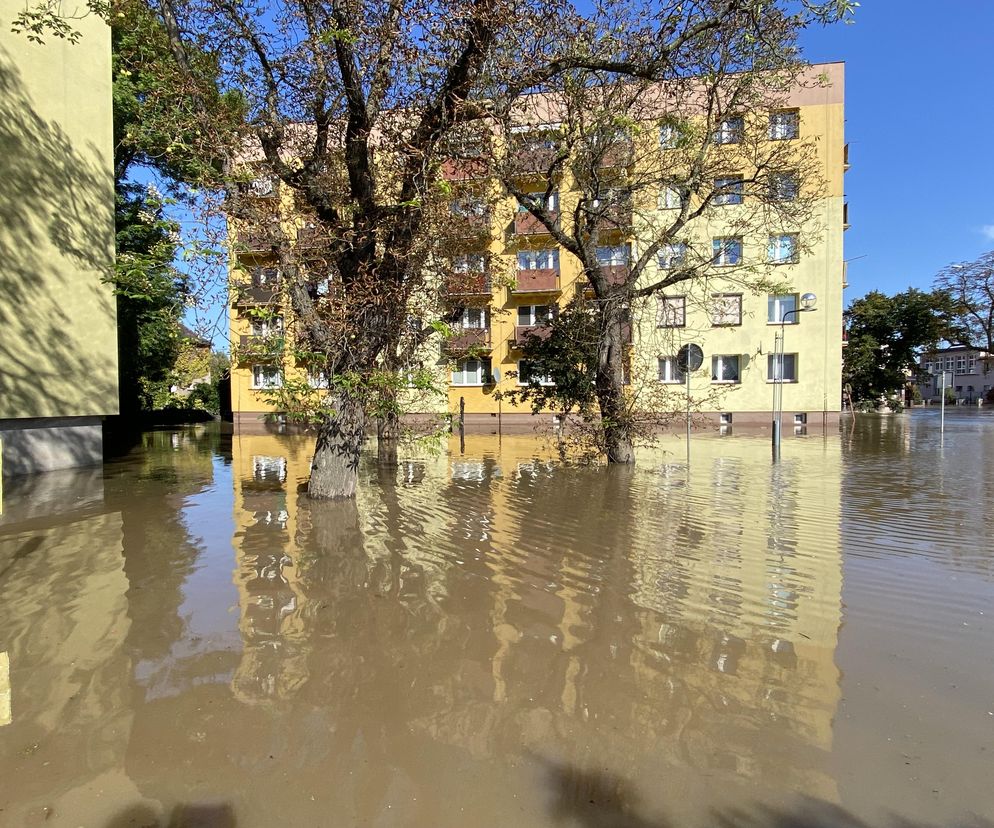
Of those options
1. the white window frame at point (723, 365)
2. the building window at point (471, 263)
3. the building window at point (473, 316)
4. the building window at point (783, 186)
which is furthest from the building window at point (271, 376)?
the white window frame at point (723, 365)

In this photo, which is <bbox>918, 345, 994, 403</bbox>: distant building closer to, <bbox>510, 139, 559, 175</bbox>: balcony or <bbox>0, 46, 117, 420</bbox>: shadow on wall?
<bbox>510, 139, 559, 175</bbox>: balcony

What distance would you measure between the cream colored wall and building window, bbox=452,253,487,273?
22.9 feet

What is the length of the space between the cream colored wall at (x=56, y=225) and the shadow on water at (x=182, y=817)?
11.6 metres

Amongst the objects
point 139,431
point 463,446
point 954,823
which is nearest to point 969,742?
point 954,823

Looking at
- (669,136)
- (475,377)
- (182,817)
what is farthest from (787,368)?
(182,817)

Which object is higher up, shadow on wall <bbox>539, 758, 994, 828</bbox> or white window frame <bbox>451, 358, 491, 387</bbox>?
white window frame <bbox>451, 358, 491, 387</bbox>

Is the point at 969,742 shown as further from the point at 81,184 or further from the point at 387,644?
the point at 81,184

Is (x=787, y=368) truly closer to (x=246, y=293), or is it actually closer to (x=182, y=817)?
(x=246, y=293)

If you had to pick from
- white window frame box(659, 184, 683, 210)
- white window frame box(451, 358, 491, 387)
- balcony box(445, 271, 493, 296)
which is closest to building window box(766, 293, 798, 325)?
white window frame box(451, 358, 491, 387)

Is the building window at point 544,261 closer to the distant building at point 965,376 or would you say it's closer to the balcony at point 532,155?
the balcony at point 532,155

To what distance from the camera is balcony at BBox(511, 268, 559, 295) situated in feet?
85.8

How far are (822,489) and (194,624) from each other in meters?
9.11

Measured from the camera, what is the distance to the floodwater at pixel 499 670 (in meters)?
2.36

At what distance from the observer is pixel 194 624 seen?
4094 millimetres
